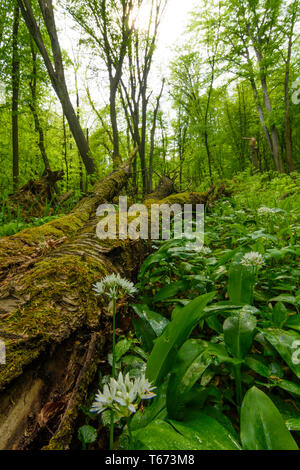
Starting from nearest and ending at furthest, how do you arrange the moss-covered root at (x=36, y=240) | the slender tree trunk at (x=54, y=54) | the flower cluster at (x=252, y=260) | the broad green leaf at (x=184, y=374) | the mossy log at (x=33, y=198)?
the broad green leaf at (x=184, y=374)
the flower cluster at (x=252, y=260)
the moss-covered root at (x=36, y=240)
the mossy log at (x=33, y=198)
the slender tree trunk at (x=54, y=54)

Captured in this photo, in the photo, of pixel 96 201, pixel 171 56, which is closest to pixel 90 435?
pixel 96 201

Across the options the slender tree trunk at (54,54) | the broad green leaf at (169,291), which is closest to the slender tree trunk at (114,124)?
the slender tree trunk at (54,54)

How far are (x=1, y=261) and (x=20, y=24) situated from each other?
30.1ft

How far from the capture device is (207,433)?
583 mm

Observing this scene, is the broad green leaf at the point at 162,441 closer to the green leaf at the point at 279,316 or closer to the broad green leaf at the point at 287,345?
the broad green leaf at the point at 287,345

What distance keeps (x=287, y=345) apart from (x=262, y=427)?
375mm

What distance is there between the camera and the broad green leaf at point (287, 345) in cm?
80

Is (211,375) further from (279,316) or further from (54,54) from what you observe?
(54,54)

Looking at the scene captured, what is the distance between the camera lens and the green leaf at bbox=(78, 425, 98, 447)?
26.9 inches

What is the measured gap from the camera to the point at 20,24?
6984 mm

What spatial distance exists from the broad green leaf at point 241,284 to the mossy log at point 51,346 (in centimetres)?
66

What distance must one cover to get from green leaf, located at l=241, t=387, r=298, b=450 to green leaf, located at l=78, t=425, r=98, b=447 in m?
0.45

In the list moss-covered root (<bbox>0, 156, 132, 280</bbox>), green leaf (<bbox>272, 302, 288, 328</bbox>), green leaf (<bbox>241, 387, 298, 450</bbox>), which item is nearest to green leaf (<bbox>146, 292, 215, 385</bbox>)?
green leaf (<bbox>241, 387, 298, 450</bbox>)

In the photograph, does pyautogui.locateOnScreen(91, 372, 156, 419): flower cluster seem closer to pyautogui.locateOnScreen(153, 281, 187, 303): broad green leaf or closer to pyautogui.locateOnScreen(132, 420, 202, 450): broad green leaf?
pyautogui.locateOnScreen(132, 420, 202, 450): broad green leaf
